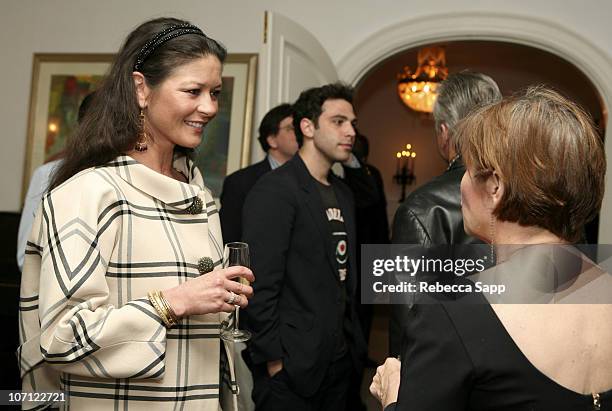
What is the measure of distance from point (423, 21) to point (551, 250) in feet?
12.2

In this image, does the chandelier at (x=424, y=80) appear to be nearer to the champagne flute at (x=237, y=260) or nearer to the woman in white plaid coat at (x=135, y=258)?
the woman in white plaid coat at (x=135, y=258)

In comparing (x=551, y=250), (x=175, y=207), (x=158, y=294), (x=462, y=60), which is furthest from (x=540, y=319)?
(x=462, y=60)

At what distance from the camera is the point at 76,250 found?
1.48 metres

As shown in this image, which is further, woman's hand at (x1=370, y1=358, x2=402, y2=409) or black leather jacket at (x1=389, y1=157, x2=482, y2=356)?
black leather jacket at (x1=389, y1=157, x2=482, y2=356)

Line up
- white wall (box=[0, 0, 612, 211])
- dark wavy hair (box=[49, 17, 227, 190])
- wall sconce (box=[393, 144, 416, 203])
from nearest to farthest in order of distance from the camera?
dark wavy hair (box=[49, 17, 227, 190]) < white wall (box=[0, 0, 612, 211]) < wall sconce (box=[393, 144, 416, 203])

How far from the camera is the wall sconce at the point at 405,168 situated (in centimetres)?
934

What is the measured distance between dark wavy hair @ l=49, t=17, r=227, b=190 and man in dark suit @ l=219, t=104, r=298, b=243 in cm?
205

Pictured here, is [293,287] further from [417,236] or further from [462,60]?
[462,60]

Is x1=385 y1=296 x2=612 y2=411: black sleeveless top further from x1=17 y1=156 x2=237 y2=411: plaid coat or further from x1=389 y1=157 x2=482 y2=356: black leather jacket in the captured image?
x1=389 y1=157 x2=482 y2=356: black leather jacket

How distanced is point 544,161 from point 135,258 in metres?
0.98

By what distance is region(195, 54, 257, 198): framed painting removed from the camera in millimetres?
4766

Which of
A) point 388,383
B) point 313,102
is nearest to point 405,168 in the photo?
point 313,102

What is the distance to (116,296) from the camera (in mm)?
1586

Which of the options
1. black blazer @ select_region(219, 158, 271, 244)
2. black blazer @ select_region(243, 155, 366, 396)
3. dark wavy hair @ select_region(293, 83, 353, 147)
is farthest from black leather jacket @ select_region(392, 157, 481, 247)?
black blazer @ select_region(219, 158, 271, 244)
